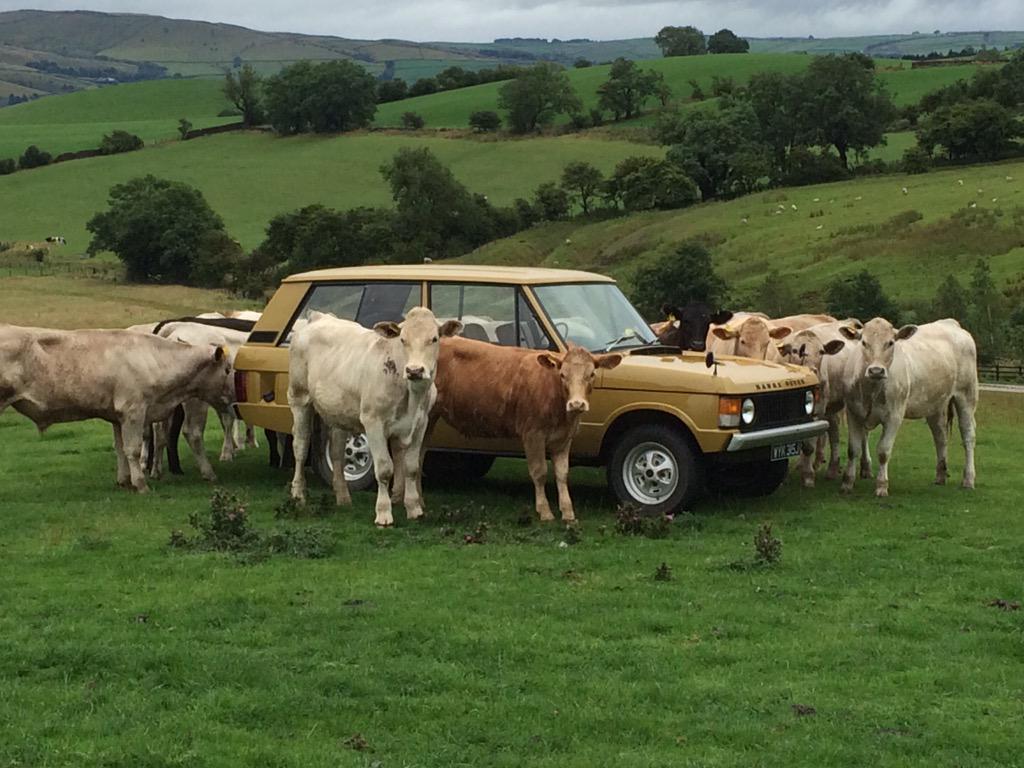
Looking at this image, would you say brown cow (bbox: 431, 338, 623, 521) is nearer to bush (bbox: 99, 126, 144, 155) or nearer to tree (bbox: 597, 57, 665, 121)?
bush (bbox: 99, 126, 144, 155)

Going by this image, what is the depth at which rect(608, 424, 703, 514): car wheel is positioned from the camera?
12789 mm

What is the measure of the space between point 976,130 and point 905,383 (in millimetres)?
80381

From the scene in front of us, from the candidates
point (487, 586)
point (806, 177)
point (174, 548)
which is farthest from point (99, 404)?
point (806, 177)

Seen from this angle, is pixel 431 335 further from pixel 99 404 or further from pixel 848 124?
pixel 848 124

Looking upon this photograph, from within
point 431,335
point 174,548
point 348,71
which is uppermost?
point 348,71

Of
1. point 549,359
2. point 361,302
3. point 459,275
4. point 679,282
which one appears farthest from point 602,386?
point 679,282

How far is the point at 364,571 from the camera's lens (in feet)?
34.7

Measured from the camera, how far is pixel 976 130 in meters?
88.9

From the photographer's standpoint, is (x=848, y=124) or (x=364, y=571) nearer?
(x=364, y=571)

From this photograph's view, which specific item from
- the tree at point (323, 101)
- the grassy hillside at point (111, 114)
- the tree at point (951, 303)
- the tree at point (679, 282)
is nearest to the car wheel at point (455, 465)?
the tree at point (951, 303)

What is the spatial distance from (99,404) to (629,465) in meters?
5.82

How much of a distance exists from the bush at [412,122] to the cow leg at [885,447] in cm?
11709

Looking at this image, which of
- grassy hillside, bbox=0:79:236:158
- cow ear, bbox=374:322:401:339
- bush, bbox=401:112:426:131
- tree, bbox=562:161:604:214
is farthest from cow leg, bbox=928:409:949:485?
grassy hillside, bbox=0:79:236:158

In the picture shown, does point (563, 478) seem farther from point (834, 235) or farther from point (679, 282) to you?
point (834, 235)
